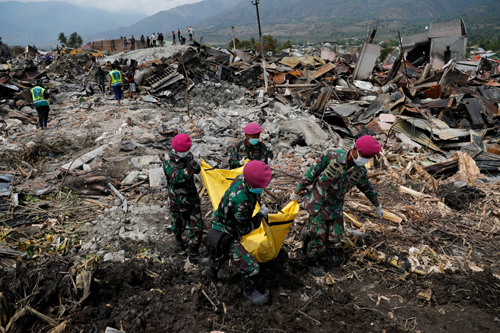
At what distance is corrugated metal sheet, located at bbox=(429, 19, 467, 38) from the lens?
14625 millimetres

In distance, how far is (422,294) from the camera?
2771 mm

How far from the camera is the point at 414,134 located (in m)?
8.07

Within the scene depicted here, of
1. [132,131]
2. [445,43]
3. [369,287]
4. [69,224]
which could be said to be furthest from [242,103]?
[445,43]

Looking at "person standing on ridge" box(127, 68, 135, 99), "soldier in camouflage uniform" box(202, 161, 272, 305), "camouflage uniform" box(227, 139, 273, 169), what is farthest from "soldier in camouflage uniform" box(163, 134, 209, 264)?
"person standing on ridge" box(127, 68, 135, 99)

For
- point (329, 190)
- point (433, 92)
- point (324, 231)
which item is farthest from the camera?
point (433, 92)

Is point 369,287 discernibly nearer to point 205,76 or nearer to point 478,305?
point 478,305

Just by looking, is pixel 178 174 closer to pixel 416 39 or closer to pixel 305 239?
pixel 305 239

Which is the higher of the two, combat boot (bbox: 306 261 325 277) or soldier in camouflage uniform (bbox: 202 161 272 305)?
soldier in camouflage uniform (bbox: 202 161 272 305)

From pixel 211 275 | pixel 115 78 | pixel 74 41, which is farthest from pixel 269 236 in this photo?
pixel 74 41

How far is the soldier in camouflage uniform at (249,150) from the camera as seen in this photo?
403 centimetres

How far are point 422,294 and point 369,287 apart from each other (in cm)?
52

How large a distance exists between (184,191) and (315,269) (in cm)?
191

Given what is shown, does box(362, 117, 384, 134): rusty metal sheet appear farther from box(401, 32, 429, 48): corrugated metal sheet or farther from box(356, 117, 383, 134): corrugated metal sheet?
box(401, 32, 429, 48): corrugated metal sheet

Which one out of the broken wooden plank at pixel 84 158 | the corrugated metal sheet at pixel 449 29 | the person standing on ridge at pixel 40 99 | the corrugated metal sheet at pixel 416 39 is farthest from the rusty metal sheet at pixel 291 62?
the person standing on ridge at pixel 40 99
